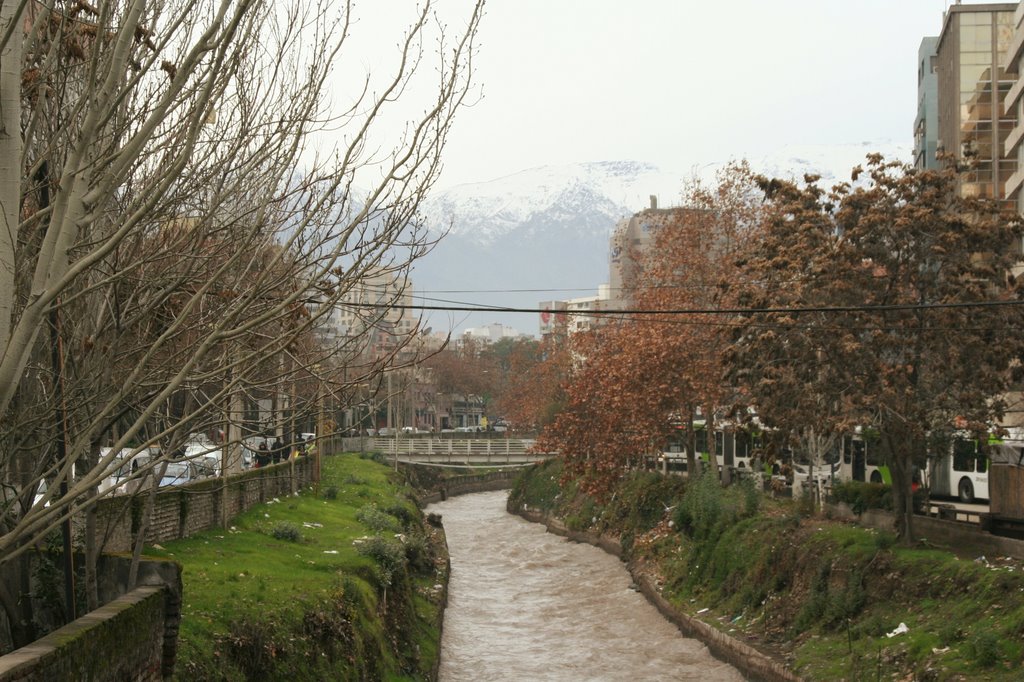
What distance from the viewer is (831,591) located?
23.2 metres

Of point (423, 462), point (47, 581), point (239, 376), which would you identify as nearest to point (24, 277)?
point (239, 376)

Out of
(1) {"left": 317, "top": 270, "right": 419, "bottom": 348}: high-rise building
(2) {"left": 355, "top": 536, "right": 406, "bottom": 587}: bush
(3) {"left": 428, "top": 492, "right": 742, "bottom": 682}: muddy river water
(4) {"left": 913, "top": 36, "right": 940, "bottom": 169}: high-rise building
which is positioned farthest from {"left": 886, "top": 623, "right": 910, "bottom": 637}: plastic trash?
(4) {"left": 913, "top": 36, "right": 940, "bottom": 169}: high-rise building

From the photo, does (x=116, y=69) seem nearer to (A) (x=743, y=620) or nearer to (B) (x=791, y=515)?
(A) (x=743, y=620)

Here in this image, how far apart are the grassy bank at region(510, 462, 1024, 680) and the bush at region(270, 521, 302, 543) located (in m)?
9.55

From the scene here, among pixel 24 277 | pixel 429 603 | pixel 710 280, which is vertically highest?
pixel 710 280

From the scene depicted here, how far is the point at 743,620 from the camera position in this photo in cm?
2592

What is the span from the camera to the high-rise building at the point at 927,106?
61991mm

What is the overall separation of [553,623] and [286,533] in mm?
10149

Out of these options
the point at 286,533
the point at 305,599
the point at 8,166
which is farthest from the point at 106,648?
the point at 286,533

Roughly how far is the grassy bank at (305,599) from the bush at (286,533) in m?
0.02

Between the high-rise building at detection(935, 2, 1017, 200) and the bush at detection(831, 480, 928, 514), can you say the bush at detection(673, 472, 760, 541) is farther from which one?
the high-rise building at detection(935, 2, 1017, 200)

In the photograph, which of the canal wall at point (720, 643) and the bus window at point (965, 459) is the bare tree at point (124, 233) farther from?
the bus window at point (965, 459)

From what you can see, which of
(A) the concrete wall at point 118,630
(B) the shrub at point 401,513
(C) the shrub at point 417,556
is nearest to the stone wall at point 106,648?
→ (A) the concrete wall at point 118,630

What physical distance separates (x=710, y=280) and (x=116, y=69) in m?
33.2
